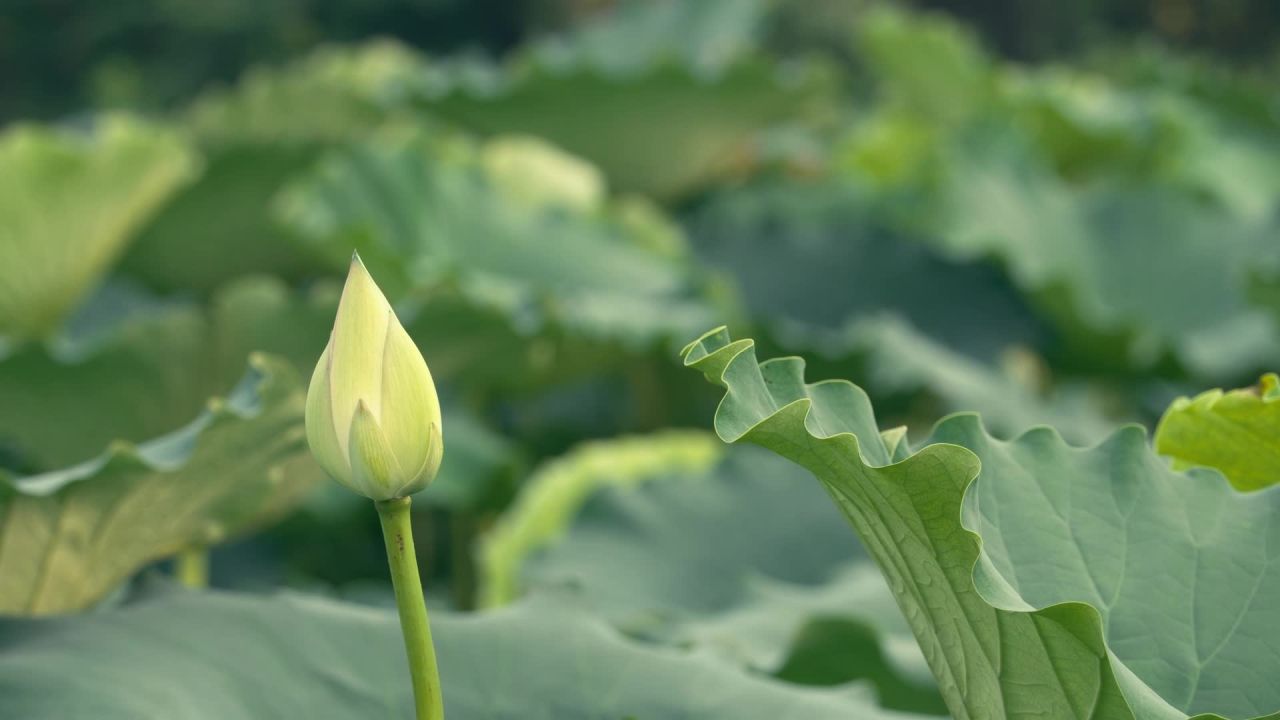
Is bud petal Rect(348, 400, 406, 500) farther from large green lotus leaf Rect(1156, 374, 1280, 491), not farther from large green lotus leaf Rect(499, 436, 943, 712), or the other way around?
large green lotus leaf Rect(499, 436, 943, 712)

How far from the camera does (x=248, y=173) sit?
4.90 feet

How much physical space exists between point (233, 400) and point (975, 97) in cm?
185

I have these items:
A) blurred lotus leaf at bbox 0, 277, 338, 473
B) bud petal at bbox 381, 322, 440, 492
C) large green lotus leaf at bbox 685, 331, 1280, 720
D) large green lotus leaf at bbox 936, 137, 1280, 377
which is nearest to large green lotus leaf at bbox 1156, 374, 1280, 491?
large green lotus leaf at bbox 685, 331, 1280, 720

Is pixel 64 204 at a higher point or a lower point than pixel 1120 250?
higher

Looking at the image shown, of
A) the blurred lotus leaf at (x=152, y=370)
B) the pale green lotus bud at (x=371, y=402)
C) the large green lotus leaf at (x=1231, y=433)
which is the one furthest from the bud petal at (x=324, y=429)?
the blurred lotus leaf at (x=152, y=370)

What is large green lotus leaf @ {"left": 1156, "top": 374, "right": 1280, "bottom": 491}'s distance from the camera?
553 mm

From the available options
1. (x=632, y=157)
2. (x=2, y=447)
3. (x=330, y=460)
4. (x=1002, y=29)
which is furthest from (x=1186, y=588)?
(x=1002, y=29)

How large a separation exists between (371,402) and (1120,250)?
1588 millimetres

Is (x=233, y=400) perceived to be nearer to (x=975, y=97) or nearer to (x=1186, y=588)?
(x=1186, y=588)

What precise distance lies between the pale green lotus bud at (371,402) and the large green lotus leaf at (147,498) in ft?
0.52

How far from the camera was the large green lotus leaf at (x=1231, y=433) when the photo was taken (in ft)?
1.81

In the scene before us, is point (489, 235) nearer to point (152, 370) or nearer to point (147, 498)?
point (152, 370)

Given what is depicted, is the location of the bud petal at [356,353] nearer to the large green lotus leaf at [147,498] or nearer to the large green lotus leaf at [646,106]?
the large green lotus leaf at [147,498]

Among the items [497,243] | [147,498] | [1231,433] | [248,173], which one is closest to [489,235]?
[497,243]
